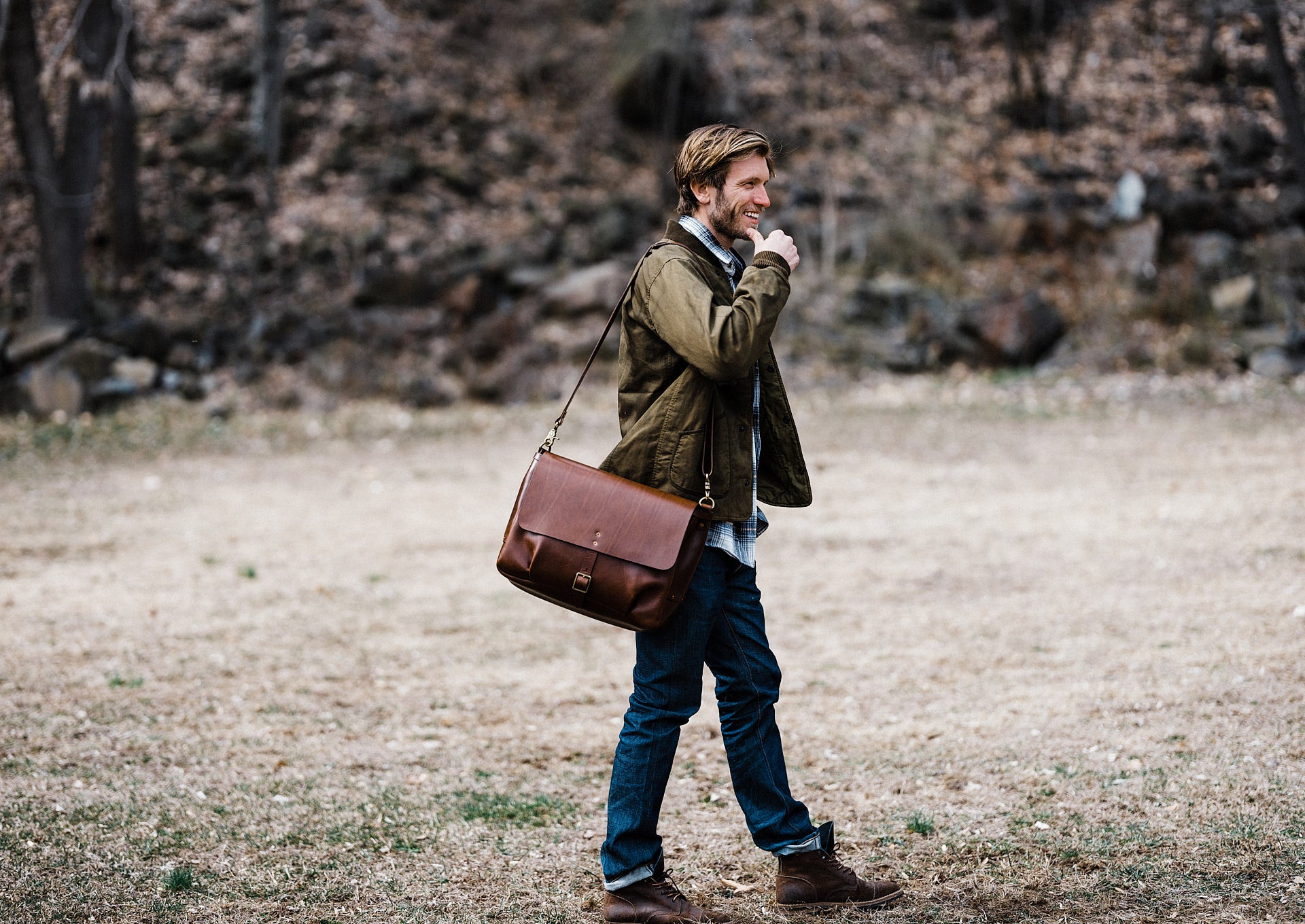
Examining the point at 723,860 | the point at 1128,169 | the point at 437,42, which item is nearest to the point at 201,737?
the point at 723,860

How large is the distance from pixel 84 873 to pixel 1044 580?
545cm

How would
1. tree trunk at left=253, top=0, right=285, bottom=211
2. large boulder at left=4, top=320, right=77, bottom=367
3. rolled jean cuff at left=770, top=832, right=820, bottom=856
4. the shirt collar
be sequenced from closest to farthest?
the shirt collar, rolled jean cuff at left=770, top=832, right=820, bottom=856, large boulder at left=4, top=320, right=77, bottom=367, tree trunk at left=253, top=0, right=285, bottom=211

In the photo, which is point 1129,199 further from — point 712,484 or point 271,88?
point 712,484

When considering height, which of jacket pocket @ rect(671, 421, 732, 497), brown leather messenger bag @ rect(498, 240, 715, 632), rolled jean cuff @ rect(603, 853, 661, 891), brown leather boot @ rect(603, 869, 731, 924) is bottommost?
brown leather boot @ rect(603, 869, 731, 924)

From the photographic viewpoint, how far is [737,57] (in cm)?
2097

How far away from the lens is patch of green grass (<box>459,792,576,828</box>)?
4062 mm

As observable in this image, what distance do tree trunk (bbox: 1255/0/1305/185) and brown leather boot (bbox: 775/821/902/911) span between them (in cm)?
1388

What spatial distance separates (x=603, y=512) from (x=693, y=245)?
694 mm

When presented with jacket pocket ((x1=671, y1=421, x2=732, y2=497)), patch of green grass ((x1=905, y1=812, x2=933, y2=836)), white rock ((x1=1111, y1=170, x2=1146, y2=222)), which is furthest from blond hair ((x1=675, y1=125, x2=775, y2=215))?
white rock ((x1=1111, y1=170, x2=1146, y2=222))

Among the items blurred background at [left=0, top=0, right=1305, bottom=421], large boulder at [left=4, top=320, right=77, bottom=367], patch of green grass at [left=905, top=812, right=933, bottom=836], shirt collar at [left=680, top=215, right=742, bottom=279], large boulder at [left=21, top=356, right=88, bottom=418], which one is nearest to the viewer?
shirt collar at [left=680, top=215, right=742, bottom=279]

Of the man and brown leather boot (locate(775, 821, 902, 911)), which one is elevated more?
the man

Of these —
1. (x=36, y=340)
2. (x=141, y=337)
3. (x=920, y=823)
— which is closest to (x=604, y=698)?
(x=920, y=823)

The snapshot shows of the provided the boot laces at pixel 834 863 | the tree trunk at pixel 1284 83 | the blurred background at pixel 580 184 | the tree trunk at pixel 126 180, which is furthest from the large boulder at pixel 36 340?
the tree trunk at pixel 1284 83

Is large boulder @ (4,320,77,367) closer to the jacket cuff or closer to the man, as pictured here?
the man
